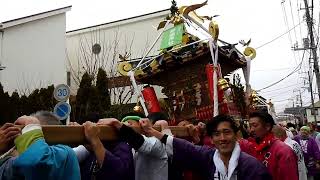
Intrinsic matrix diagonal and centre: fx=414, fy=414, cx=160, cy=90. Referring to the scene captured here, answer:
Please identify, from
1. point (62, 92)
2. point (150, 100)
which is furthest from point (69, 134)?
point (62, 92)

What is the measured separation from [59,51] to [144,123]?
60.1 feet

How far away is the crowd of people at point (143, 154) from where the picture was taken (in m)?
2.17

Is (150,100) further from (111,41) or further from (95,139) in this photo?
(111,41)

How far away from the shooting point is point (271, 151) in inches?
160

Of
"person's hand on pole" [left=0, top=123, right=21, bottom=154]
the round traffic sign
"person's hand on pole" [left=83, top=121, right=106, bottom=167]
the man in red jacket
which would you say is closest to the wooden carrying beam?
"person's hand on pole" [left=83, top=121, right=106, bottom=167]

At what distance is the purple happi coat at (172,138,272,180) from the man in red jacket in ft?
2.28

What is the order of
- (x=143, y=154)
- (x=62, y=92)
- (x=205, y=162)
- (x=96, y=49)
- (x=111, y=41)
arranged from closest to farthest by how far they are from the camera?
1. (x=143, y=154)
2. (x=205, y=162)
3. (x=62, y=92)
4. (x=96, y=49)
5. (x=111, y=41)

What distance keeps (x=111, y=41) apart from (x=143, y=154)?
19190mm

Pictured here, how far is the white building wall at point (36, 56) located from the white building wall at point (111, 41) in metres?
1.33

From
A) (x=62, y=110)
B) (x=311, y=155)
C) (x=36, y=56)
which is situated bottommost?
(x=311, y=155)

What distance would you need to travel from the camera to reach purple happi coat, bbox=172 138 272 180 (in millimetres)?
3121

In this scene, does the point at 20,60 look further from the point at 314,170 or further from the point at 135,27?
the point at 314,170

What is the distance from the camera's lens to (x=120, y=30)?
72.6 feet

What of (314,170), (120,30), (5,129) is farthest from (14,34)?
(5,129)
